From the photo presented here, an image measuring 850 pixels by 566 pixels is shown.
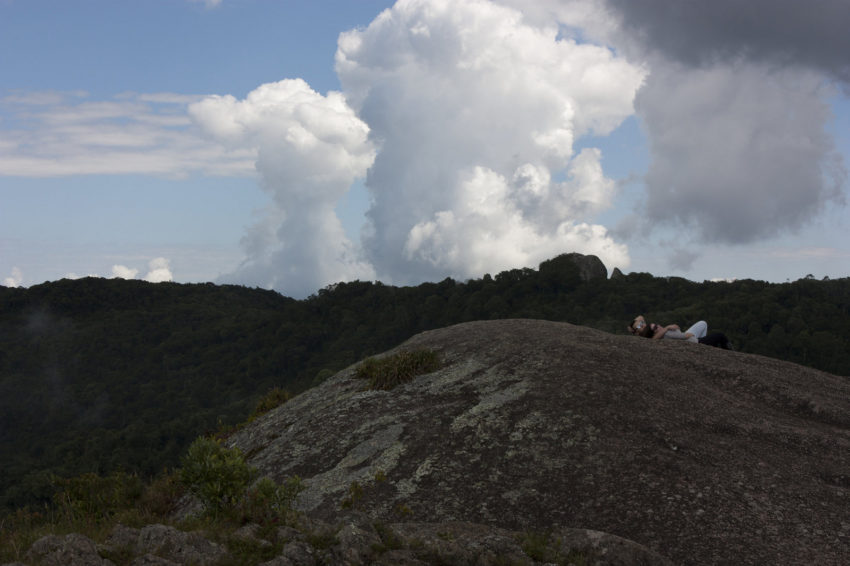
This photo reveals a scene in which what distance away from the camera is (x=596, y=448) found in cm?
764

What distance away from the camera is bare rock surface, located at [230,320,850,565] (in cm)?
648

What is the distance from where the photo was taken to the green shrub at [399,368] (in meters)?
10.7

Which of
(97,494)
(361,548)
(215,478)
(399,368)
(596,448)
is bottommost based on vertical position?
(97,494)

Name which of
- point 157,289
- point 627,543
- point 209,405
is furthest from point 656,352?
point 157,289

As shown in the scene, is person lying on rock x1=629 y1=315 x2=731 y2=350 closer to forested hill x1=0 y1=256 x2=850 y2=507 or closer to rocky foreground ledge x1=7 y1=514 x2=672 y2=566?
rocky foreground ledge x1=7 y1=514 x2=672 y2=566

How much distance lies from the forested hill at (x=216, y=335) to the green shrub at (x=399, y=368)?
116 feet

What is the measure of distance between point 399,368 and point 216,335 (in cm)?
9758

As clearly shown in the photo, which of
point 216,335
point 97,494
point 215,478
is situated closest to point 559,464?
point 215,478

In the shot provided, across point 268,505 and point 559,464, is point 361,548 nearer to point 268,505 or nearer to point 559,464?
point 268,505

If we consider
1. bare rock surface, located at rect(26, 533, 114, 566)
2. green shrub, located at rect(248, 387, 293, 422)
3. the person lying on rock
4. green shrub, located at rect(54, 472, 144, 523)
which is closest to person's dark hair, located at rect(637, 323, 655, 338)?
the person lying on rock

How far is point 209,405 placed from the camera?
3179 inches

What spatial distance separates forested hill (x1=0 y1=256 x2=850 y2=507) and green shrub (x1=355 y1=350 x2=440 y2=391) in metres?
35.5

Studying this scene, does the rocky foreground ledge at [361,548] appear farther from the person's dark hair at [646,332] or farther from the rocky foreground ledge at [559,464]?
the person's dark hair at [646,332]

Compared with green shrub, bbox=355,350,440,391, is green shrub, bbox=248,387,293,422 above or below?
below
